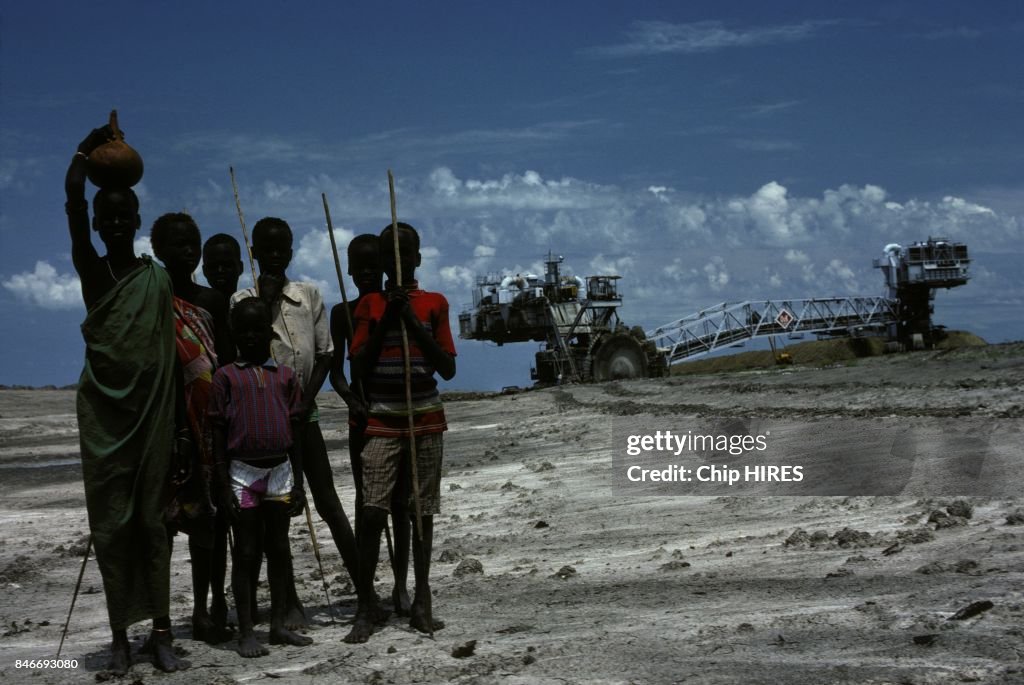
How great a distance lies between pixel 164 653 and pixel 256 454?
1.00 m

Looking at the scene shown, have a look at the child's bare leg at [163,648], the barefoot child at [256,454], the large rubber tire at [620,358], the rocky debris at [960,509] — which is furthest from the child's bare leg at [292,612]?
the large rubber tire at [620,358]

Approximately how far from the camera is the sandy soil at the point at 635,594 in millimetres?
4805

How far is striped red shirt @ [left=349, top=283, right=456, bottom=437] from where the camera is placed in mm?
5746

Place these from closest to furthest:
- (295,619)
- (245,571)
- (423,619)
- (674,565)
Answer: (245,571) → (423,619) → (295,619) → (674,565)

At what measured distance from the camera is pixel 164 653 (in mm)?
5238

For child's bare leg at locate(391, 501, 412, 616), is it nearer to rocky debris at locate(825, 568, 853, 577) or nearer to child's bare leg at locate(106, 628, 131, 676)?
child's bare leg at locate(106, 628, 131, 676)

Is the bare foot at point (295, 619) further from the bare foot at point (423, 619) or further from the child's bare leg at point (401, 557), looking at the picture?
the bare foot at point (423, 619)

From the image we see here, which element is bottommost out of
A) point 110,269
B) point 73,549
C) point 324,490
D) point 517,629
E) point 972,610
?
point 73,549

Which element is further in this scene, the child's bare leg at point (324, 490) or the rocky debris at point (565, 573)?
the rocky debris at point (565, 573)

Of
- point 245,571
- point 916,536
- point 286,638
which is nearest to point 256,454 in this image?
point 245,571

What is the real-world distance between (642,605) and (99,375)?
299cm

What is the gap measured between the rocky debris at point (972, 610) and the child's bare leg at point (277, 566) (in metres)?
3.06

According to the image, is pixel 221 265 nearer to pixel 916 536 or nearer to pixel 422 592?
pixel 422 592

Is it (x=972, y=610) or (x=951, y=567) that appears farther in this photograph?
(x=951, y=567)
